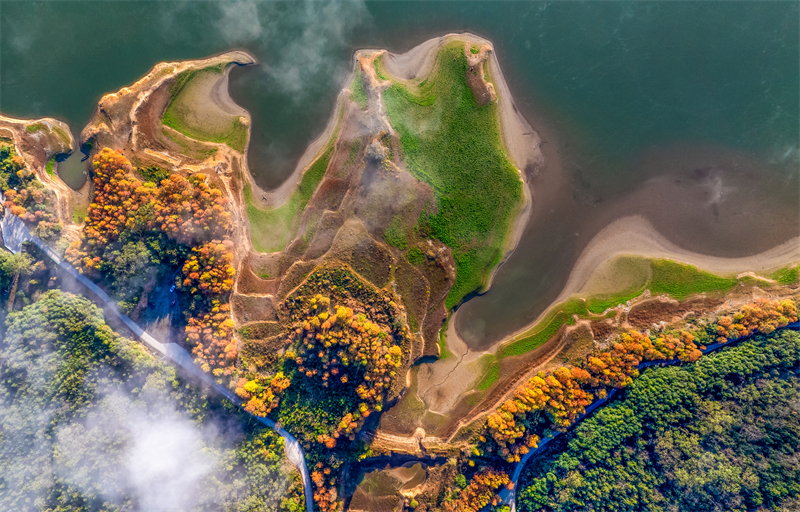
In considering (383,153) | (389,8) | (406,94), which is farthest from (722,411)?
(389,8)

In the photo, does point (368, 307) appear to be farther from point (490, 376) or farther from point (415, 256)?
point (490, 376)

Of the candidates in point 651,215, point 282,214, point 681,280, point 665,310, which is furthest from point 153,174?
point 681,280

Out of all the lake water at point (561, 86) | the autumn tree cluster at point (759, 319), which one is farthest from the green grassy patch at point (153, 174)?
the autumn tree cluster at point (759, 319)

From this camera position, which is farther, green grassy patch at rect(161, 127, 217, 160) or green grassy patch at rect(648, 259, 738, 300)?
green grassy patch at rect(161, 127, 217, 160)

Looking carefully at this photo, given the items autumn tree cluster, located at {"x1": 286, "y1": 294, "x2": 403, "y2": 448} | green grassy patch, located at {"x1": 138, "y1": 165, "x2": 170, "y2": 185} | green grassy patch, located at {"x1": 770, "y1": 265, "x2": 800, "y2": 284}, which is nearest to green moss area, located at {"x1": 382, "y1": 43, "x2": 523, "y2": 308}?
autumn tree cluster, located at {"x1": 286, "y1": 294, "x2": 403, "y2": 448}

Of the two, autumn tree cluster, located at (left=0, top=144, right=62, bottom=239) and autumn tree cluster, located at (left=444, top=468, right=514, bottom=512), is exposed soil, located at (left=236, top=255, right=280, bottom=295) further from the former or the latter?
autumn tree cluster, located at (left=444, top=468, right=514, bottom=512)

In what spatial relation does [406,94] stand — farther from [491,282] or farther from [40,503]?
[40,503]

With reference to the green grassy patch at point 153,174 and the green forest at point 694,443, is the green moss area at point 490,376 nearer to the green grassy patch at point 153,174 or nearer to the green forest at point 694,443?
the green forest at point 694,443
